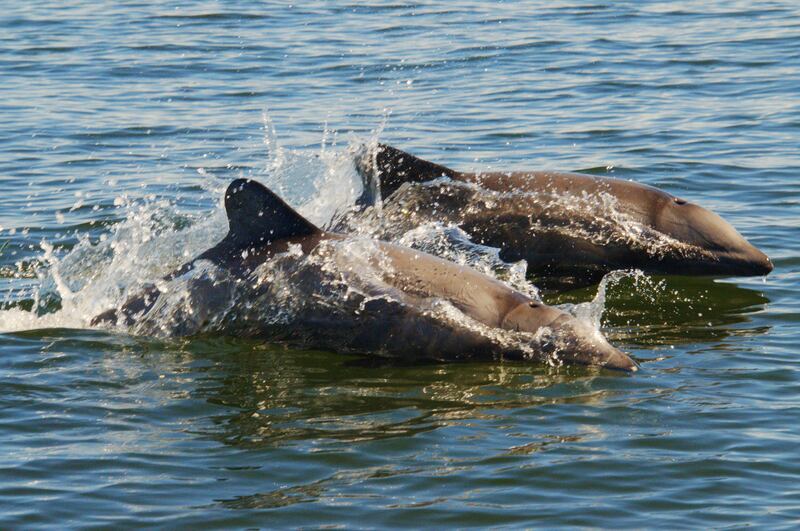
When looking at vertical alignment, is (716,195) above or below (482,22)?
below

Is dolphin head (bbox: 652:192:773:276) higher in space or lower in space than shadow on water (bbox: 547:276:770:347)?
higher

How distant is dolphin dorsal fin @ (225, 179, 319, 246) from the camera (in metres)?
10.2

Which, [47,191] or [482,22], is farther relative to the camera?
[482,22]

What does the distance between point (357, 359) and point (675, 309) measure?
308cm

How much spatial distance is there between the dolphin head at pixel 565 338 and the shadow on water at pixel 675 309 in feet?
3.17

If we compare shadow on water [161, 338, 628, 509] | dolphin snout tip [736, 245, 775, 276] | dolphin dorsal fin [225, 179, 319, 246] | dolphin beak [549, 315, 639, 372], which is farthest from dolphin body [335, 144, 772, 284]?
dolphin beak [549, 315, 639, 372]

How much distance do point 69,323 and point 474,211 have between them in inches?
141

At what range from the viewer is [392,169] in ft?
41.0

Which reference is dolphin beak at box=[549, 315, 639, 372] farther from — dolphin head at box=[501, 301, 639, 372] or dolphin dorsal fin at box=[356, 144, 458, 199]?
dolphin dorsal fin at box=[356, 144, 458, 199]

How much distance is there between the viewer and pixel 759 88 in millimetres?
20484

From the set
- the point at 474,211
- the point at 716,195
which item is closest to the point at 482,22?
the point at 716,195

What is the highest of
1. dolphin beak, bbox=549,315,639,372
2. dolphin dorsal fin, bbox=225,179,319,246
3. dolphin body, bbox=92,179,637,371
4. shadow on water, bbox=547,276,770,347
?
dolphin dorsal fin, bbox=225,179,319,246

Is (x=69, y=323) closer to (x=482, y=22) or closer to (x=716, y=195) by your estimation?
(x=716, y=195)

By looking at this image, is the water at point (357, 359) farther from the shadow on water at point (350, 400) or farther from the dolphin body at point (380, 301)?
the dolphin body at point (380, 301)
